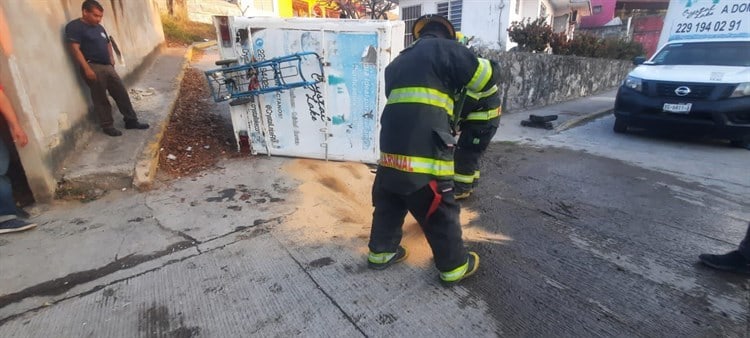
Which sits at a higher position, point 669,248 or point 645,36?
point 645,36

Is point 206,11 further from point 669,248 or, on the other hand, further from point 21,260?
point 669,248

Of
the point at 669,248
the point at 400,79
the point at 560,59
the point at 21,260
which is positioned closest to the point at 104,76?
the point at 21,260

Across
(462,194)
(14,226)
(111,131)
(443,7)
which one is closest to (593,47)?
(443,7)

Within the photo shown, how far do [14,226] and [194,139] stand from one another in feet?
7.46

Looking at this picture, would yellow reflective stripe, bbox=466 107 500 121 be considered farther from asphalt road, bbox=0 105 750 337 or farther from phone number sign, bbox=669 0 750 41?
phone number sign, bbox=669 0 750 41

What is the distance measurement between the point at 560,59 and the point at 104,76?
10.0 meters

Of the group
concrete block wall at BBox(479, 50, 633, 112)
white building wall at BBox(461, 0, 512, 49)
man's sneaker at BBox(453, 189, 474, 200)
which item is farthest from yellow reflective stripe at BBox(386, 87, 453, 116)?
white building wall at BBox(461, 0, 512, 49)

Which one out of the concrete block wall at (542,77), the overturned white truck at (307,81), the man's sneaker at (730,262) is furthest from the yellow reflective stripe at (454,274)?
the concrete block wall at (542,77)

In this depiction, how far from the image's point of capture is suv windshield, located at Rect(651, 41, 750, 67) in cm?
564

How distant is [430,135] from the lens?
2.11m

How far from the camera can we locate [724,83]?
5082mm

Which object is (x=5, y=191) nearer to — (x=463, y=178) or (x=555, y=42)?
(x=463, y=178)

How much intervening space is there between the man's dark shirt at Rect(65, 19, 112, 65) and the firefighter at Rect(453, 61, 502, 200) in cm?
405

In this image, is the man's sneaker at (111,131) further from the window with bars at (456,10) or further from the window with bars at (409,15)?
the window with bars at (456,10)
